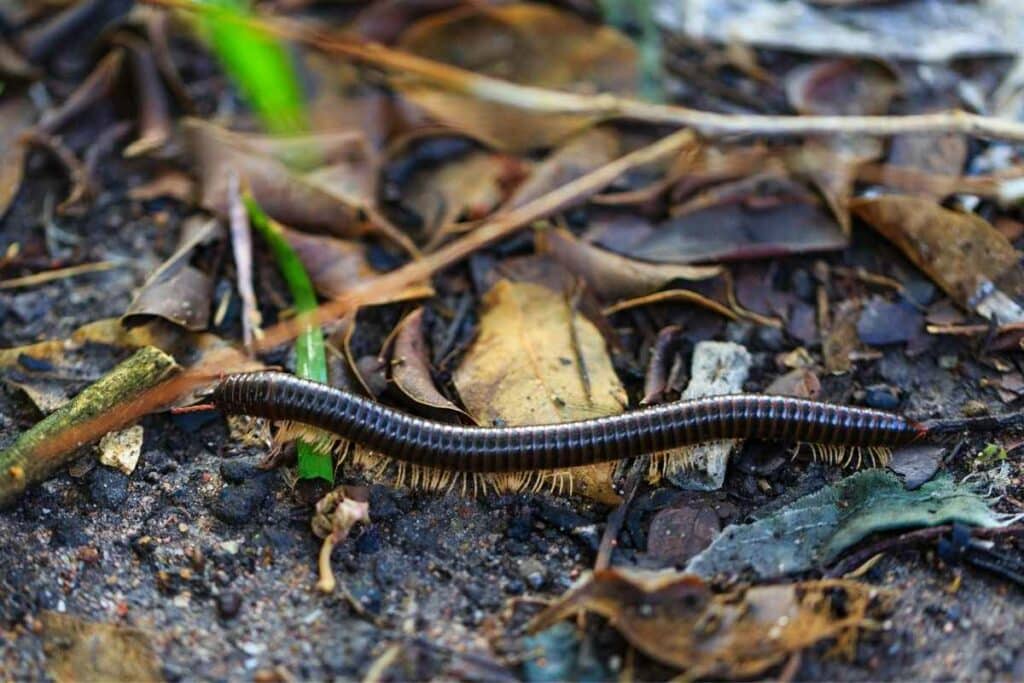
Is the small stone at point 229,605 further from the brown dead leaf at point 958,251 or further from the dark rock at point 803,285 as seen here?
the brown dead leaf at point 958,251

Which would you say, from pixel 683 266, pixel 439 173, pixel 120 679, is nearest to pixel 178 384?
pixel 120 679

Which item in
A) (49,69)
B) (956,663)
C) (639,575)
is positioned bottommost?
(956,663)

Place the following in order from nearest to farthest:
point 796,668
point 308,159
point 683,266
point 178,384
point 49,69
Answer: point 796,668 → point 178,384 → point 683,266 → point 308,159 → point 49,69

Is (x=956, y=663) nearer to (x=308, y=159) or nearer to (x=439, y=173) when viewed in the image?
(x=439, y=173)

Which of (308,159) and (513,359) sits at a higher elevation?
(308,159)

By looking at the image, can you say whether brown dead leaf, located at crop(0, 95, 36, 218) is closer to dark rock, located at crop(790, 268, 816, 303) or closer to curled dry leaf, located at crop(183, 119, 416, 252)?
curled dry leaf, located at crop(183, 119, 416, 252)

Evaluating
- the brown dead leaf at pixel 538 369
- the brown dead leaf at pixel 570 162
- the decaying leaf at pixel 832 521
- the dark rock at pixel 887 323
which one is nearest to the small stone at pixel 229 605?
the brown dead leaf at pixel 538 369

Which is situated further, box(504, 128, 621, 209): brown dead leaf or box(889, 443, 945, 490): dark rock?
box(504, 128, 621, 209): brown dead leaf

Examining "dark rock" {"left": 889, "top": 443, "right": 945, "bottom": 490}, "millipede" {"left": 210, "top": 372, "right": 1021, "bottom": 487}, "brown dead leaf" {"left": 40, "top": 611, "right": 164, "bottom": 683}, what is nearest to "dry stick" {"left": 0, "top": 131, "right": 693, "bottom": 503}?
"millipede" {"left": 210, "top": 372, "right": 1021, "bottom": 487}
